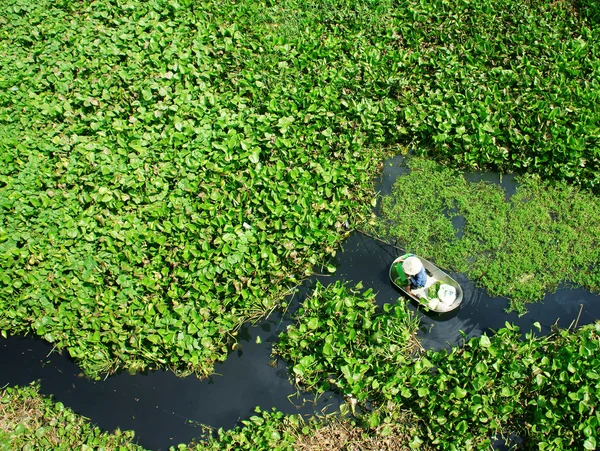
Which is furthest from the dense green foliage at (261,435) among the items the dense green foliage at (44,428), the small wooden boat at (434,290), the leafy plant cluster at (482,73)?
the leafy plant cluster at (482,73)

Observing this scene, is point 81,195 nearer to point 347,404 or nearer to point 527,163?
point 347,404

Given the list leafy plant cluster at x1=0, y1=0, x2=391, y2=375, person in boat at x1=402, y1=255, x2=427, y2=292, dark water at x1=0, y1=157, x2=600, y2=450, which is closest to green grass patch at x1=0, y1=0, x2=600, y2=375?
leafy plant cluster at x1=0, y1=0, x2=391, y2=375

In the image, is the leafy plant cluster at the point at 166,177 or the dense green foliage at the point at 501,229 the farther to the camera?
the dense green foliage at the point at 501,229

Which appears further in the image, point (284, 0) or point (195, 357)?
point (284, 0)

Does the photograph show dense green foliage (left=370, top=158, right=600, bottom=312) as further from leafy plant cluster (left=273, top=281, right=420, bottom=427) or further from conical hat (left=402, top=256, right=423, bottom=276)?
leafy plant cluster (left=273, top=281, right=420, bottom=427)

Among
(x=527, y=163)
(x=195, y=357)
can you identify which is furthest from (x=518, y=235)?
(x=195, y=357)

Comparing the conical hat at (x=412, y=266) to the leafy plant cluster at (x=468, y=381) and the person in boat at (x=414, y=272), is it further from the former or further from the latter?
the leafy plant cluster at (x=468, y=381)
